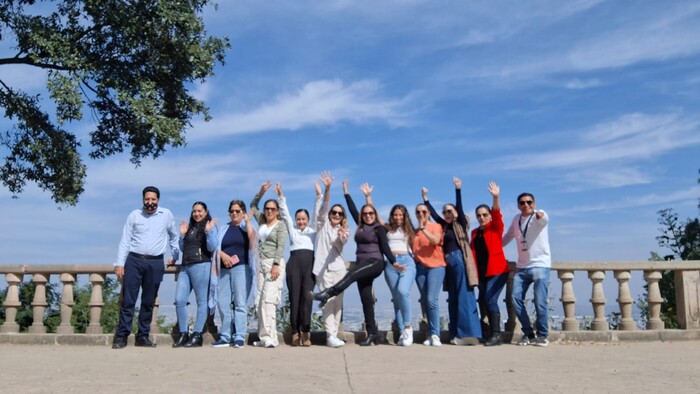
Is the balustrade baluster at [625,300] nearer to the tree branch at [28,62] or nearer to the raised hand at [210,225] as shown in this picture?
the raised hand at [210,225]

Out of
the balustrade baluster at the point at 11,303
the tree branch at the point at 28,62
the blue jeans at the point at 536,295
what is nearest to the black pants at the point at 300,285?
the blue jeans at the point at 536,295

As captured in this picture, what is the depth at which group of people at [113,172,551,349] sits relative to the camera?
861 centimetres

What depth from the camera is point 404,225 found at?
882cm

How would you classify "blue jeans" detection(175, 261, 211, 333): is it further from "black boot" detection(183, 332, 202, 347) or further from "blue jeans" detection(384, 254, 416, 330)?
"blue jeans" detection(384, 254, 416, 330)

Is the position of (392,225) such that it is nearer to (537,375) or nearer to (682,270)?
(537,375)

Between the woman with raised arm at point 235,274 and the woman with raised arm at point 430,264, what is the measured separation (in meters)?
2.19

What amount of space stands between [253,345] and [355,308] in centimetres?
151

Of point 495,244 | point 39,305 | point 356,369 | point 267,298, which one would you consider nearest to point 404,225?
point 495,244

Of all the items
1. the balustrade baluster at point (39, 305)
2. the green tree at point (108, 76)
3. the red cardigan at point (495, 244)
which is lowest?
the balustrade baluster at point (39, 305)

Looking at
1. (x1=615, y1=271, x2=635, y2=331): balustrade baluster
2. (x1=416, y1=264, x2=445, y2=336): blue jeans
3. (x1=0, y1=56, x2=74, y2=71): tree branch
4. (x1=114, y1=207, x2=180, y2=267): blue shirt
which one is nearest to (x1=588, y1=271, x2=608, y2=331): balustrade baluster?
(x1=615, y1=271, x2=635, y2=331): balustrade baluster

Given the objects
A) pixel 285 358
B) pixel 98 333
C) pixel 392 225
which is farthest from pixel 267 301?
pixel 98 333

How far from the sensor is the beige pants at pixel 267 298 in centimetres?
852

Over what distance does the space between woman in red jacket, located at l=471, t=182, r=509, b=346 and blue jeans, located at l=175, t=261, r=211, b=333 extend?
11.7 ft

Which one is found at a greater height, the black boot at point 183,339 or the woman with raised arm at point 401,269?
the woman with raised arm at point 401,269
